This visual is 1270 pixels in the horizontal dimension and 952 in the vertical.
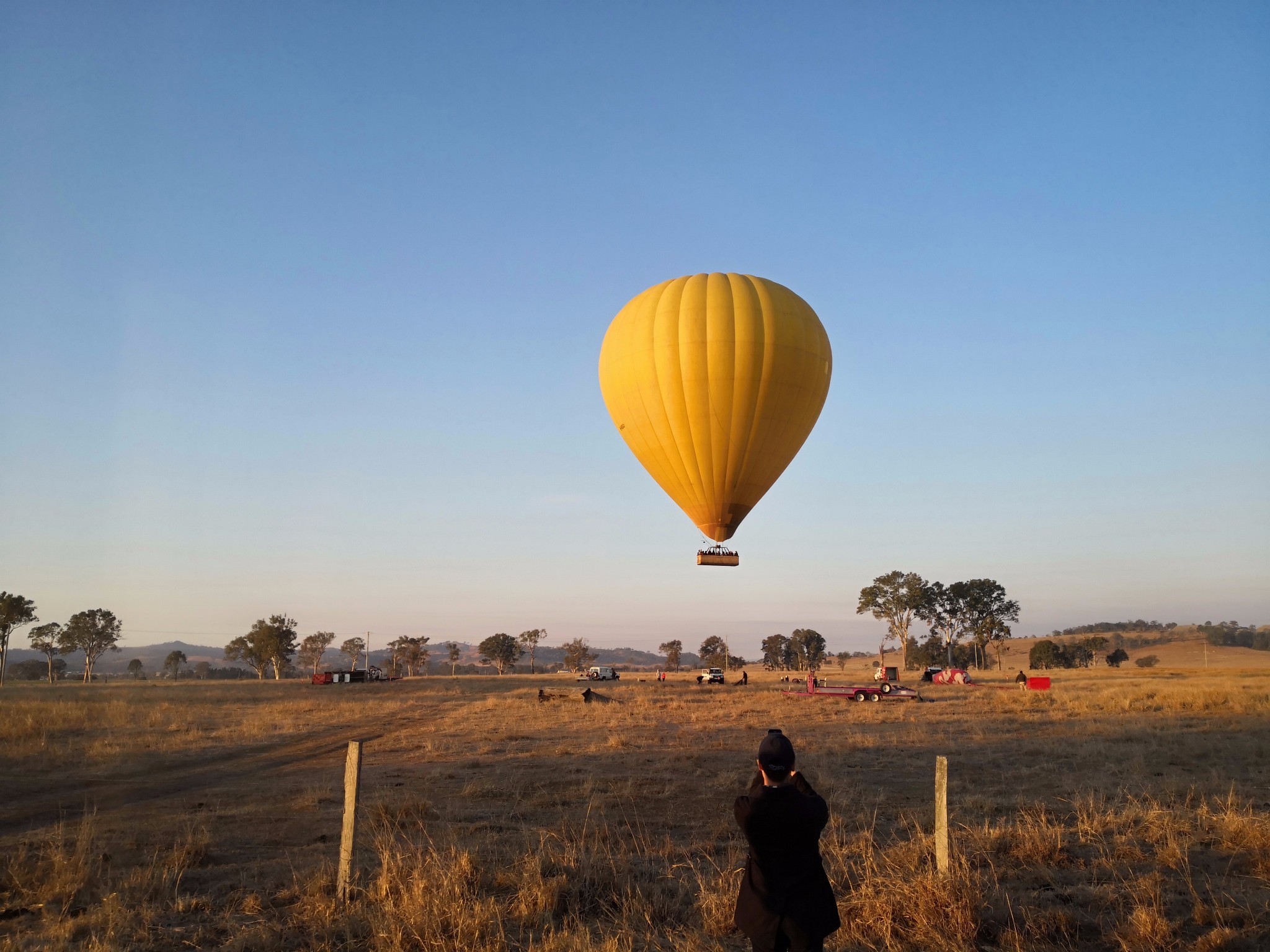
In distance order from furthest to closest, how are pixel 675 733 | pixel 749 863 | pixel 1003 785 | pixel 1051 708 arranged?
pixel 1051 708 → pixel 675 733 → pixel 1003 785 → pixel 749 863

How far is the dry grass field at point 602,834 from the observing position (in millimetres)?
7020

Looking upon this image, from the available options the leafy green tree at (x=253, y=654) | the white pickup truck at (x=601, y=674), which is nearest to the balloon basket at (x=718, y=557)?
the white pickup truck at (x=601, y=674)

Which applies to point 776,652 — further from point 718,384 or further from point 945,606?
point 718,384

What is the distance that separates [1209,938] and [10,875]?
471 inches

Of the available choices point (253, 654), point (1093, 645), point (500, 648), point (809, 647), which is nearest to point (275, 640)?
point (253, 654)

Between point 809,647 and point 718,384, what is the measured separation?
345 ft

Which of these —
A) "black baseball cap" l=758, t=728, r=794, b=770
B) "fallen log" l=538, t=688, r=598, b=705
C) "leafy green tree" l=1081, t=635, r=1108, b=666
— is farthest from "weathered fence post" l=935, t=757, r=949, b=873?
"leafy green tree" l=1081, t=635, r=1108, b=666

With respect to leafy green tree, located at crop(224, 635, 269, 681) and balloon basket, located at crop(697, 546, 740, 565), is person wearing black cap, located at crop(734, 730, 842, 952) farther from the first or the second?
leafy green tree, located at crop(224, 635, 269, 681)

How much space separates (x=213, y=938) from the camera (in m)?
7.08

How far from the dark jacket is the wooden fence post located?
4388 millimetres

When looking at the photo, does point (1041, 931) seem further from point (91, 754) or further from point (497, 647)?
point (497, 647)

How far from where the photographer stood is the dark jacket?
4871 mm

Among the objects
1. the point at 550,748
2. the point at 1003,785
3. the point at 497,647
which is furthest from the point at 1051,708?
the point at 497,647

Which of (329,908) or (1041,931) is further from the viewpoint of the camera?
(329,908)
